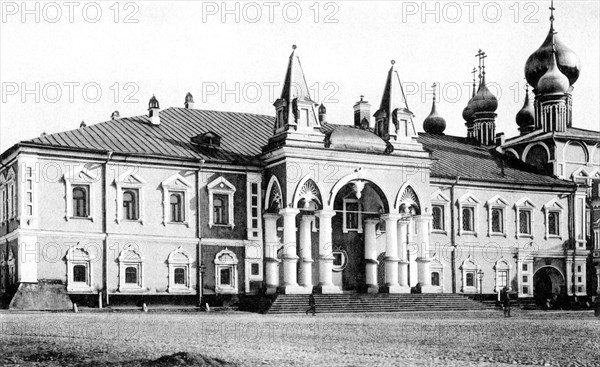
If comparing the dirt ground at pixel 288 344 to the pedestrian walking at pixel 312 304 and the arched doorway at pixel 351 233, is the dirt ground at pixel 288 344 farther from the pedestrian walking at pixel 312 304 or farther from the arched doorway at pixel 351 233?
the arched doorway at pixel 351 233

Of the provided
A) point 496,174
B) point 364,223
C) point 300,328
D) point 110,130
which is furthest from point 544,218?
point 300,328

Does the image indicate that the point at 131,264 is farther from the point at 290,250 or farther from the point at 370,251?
the point at 370,251

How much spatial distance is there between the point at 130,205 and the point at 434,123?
1174 inches

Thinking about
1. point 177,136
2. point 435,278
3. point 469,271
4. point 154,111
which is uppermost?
point 154,111

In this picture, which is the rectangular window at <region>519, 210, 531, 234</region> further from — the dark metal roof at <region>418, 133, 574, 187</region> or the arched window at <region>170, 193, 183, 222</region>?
the arched window at <region>170, 193, 183, 222</region>

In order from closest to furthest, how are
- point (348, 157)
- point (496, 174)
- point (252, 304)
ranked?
1. point (252, 304)
2. point (348, 157)
3. point (496, 174)

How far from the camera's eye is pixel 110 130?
128 ft

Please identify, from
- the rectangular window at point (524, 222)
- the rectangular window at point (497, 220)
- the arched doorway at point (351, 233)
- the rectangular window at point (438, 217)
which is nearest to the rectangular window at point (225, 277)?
the arched doorway at point (351, 233)

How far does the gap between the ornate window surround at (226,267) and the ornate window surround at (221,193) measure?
3.93 ft

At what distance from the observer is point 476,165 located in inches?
1866

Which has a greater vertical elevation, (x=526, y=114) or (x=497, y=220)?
(x=526, y=114)

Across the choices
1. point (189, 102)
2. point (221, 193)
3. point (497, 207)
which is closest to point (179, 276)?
point (221, 193)

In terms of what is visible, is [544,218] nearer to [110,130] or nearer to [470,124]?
[470,124]

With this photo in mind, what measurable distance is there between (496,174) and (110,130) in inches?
771
